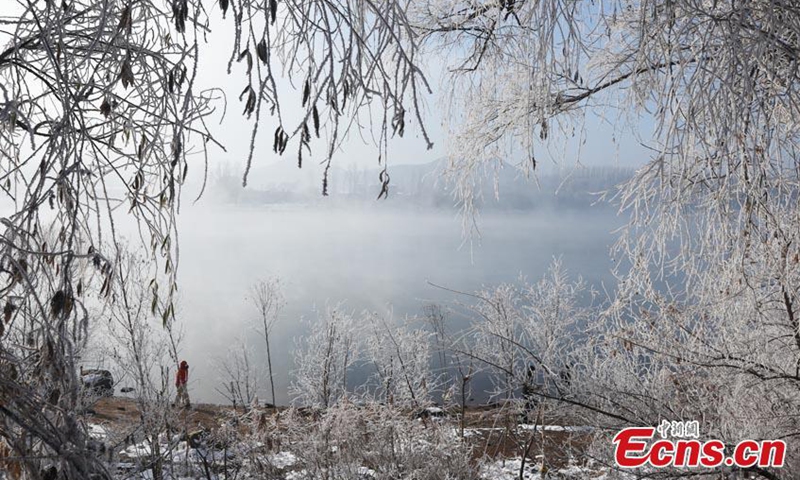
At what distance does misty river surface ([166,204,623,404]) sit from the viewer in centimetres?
2766

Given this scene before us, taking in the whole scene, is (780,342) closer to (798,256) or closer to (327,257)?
(798,256)

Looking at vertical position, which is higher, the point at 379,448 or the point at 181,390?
the point at 181,390

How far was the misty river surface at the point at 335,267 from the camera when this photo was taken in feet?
90.7

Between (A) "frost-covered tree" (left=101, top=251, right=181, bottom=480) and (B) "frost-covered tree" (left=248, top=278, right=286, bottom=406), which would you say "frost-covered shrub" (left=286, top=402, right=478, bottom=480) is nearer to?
(A) "frost-covered tree" (left=101, top=251, right=181, bottom=480)

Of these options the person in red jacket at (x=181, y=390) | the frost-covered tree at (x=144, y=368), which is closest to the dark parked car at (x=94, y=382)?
the frost-covered tree at (x=144, y=368)

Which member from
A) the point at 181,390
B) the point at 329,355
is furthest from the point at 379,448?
the point at 329,355

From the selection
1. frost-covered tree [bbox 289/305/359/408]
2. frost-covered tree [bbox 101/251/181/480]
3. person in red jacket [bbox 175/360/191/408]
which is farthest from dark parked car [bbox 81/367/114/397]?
frost-covered tree [bbox 289/305/359/408]

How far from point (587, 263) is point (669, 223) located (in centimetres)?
5708

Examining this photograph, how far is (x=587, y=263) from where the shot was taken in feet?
190

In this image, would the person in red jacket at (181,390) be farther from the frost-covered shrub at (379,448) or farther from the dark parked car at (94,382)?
the frost-covered shrub at (379,448)

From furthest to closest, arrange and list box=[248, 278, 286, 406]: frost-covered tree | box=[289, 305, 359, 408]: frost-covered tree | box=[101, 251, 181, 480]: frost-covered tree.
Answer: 1. box=[248, 278, 286, 406]: frost-covered tree
2. box=[289, 305, 359, 408]: frost-covered tree
3. box=[101, 251, 181, 480]: frost-covered tree

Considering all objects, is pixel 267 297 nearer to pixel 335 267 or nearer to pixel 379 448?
pixel 379 448

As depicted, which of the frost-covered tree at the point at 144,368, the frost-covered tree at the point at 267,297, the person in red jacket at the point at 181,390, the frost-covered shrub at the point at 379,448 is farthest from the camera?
the frost-covered tree at the point at 267,297

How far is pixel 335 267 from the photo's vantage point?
2586 inches
